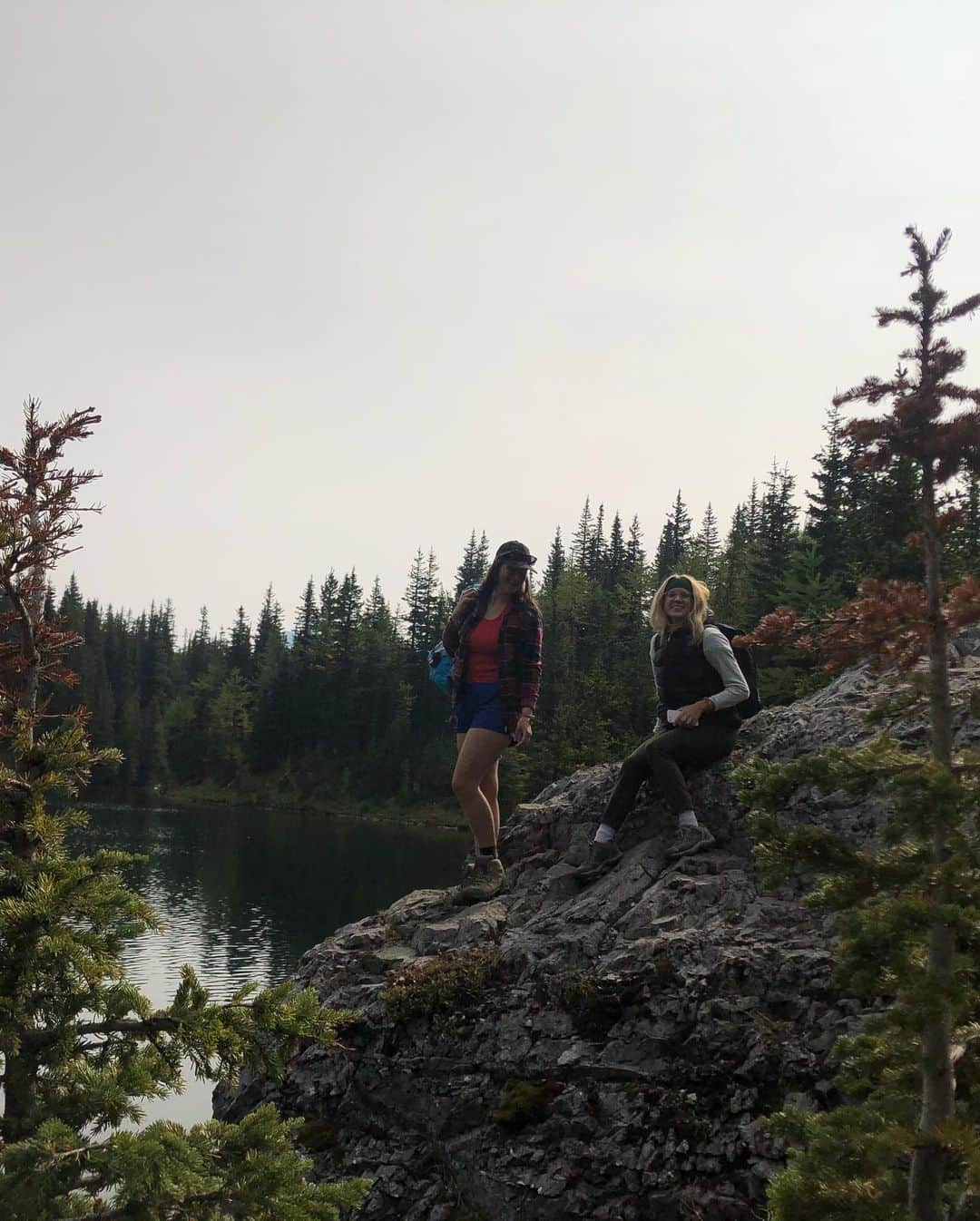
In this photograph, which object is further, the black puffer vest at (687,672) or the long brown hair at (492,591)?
the long brown hair at (492,591)

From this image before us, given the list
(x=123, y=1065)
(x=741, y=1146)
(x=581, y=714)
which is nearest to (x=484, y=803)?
(x=741, y=1146)

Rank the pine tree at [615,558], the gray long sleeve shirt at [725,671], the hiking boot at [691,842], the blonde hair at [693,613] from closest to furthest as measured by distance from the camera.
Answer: the hiking boot at [691,842]
the gray long sleeve shirt at [725,671]
the blonde hair at [693,613]
the pine tree at [615,558]

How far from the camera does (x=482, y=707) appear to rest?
29.6 ft

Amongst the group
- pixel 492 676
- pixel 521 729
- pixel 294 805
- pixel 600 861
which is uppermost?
pixel 492 676

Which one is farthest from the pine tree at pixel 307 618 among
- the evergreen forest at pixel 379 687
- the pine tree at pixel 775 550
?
the pine tree at pixel 775 550

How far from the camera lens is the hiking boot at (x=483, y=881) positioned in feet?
30.3

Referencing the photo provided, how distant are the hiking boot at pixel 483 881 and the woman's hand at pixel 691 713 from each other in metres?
2.24

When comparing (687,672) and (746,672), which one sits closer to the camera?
(687,672)

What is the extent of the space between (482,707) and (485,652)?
485 millimetres

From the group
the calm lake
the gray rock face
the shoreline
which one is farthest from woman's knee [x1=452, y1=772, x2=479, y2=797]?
the shoreline

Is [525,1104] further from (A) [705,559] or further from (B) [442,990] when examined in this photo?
(A) [705,559]

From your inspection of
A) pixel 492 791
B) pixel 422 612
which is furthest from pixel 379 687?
pixel 492 791

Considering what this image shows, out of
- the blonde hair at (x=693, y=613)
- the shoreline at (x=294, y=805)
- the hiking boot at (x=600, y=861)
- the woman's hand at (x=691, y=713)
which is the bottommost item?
the shoreline at (x=294, y=805)

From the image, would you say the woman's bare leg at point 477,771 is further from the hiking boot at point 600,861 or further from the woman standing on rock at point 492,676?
the hiking boot at point 600,861
